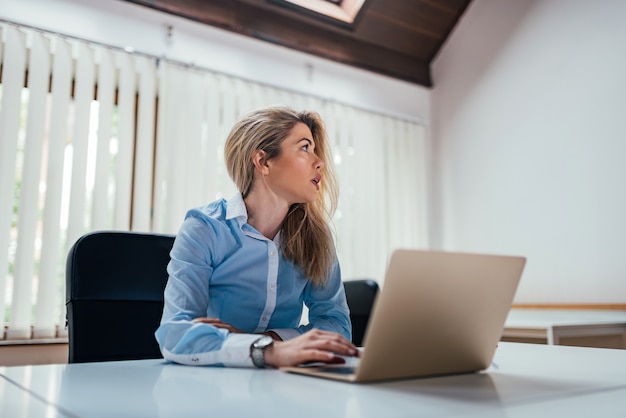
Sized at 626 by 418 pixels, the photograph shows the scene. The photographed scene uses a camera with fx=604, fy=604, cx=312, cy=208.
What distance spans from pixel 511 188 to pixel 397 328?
2.96m

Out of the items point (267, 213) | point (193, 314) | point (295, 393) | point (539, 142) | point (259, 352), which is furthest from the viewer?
point (539, 142)

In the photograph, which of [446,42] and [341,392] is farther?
[446,42]

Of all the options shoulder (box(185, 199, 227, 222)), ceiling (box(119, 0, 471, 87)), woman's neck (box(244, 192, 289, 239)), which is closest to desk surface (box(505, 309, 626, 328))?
woman's neck (box(244, 192, 289, 239))

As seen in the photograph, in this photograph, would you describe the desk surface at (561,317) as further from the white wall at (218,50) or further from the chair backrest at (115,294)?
the chair backrest at (115,294)

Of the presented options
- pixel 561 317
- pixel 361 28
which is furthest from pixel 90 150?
pixel 561 317

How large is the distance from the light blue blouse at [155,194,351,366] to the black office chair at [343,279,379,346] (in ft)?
1.26

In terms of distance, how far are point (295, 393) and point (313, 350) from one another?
0.20m

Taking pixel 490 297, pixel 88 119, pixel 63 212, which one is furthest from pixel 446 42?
pixel 490 297

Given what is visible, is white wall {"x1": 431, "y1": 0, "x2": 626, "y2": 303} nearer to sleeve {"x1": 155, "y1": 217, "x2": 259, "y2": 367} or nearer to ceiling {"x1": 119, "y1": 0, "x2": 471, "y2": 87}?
ceiling {"x1": 119, "y1": 0, "x2": 471, "y2": 87}

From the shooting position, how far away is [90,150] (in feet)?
8.93

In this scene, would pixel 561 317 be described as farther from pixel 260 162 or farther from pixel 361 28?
pixel 260 162

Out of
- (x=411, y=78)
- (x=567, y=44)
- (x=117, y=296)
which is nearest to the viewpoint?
(x=117, y=296)

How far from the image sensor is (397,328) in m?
0.72

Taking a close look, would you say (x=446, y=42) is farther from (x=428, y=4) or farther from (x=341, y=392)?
(x=341, y=392)
